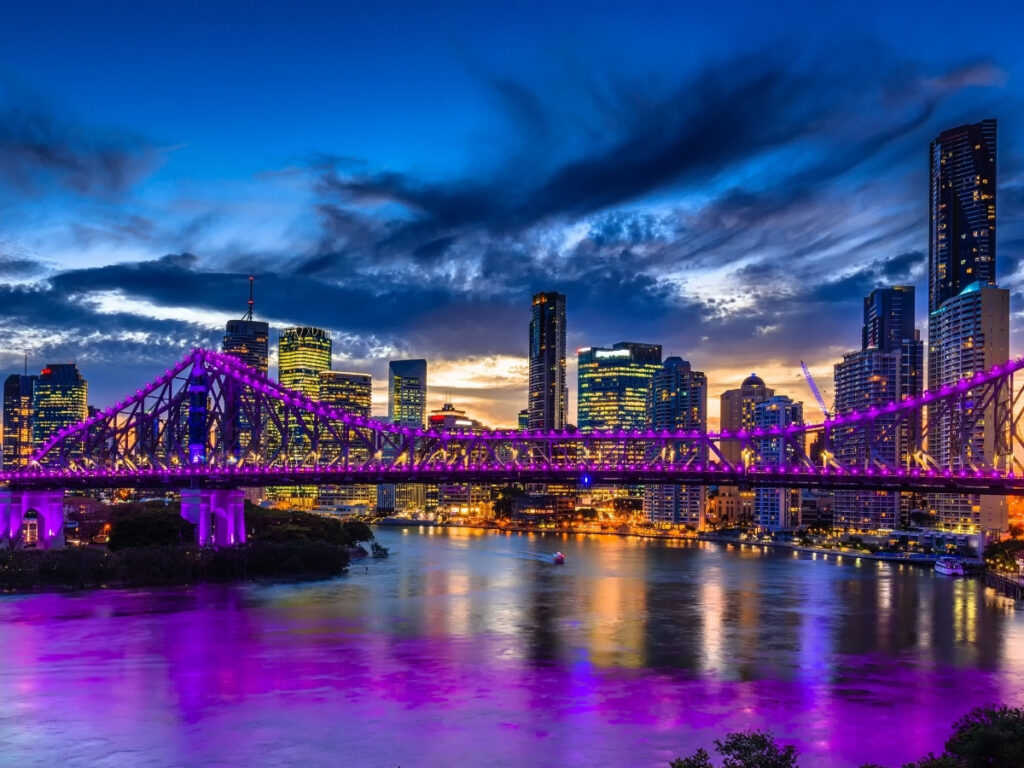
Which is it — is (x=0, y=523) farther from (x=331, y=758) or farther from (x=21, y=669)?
(x=331, y=758)

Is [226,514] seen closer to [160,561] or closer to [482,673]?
[160,561]

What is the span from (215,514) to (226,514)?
1.06 metres

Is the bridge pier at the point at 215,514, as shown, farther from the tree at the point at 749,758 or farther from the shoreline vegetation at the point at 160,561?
the tree at the point at 749,758

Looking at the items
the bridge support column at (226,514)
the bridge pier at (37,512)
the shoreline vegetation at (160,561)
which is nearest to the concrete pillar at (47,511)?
the bridge pier at (37,512)

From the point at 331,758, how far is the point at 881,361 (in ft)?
598

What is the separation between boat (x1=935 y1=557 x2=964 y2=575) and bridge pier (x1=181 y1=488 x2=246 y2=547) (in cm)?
6204

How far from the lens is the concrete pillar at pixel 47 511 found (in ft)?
287

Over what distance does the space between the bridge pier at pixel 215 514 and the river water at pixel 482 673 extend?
50.3 feet

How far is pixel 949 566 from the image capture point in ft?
315

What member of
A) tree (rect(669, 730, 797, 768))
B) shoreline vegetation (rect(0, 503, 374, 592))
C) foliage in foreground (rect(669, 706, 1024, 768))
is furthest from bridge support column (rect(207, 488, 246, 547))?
tree (rect(669, 730, 797, 768))

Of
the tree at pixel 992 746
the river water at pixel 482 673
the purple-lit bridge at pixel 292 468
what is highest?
the purple-lit bridge at pixel 292 468

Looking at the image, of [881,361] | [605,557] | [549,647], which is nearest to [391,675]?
[549,647]

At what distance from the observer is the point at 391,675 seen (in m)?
40.7

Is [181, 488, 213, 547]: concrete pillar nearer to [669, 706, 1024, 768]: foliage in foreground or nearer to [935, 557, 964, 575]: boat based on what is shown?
[935, 557, 964, 575]: boat
